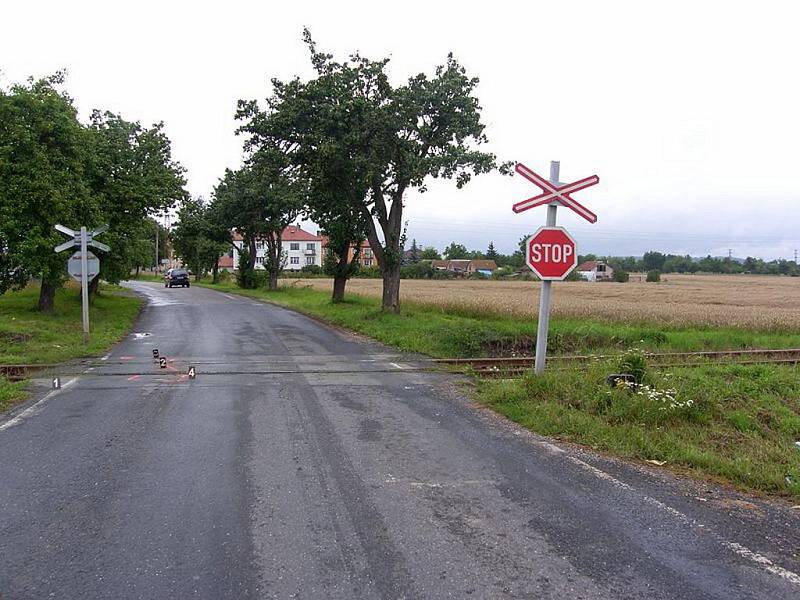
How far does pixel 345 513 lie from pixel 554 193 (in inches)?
226

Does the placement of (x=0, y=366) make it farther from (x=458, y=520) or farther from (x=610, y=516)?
(x=610, y=516)

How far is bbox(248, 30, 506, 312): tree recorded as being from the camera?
18.2 m

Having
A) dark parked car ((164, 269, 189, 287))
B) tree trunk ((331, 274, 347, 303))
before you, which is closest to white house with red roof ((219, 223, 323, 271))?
dark parked car ((164, 269, 189, 287))

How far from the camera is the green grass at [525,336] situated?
49.1ft

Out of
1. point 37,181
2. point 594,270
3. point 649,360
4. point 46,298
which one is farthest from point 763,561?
point 594,270

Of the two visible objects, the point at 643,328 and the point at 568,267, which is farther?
the point at 643,328

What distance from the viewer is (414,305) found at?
24578mm

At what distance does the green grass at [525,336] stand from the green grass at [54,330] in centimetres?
720

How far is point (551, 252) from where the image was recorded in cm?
866

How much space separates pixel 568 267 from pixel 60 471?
6.67m

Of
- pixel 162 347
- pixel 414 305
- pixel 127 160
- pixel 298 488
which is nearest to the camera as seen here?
pixel 298 488

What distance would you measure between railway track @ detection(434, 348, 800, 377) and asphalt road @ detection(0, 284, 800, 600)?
3.52 meters

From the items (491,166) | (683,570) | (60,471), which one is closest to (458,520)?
(683,570)

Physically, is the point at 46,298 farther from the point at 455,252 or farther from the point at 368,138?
the point at 455,252
